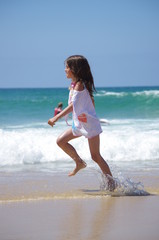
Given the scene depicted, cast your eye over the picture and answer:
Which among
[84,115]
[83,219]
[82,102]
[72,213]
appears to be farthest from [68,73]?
[83,219]

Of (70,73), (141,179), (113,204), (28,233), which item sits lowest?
(141,179)

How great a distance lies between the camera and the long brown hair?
18.6ft

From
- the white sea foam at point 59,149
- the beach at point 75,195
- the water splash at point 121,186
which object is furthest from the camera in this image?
the white sea foam at point 59,149

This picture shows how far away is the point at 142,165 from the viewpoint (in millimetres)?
8492

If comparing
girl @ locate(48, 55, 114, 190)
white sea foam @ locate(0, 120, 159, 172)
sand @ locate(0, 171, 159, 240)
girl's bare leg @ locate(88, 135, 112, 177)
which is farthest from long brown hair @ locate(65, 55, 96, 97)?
white sea foam @ locate(0, 120, 159, 172)

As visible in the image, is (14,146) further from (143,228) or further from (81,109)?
(143,228)

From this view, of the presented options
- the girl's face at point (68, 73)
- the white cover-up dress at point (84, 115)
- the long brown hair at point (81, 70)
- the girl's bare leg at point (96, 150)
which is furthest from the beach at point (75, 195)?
the girl's face at point (68, 73)

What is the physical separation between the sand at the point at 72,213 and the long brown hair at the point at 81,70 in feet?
3.92

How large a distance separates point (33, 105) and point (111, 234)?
2724 cm

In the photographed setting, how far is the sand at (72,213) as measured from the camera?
13.5 feet

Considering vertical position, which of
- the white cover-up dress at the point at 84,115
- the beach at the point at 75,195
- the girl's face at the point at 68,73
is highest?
the girl's face at the point at 68,73

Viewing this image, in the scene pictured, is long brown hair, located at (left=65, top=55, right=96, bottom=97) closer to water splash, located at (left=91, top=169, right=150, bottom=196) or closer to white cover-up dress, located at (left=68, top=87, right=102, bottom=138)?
white cover-up dress, located at (left=68, top=87, right=102, bottom=138)

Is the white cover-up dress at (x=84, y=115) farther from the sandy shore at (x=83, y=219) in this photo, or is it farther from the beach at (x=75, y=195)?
the sandy shore at (x=83, y=219)

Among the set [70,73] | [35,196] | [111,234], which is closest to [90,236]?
[111,234]
